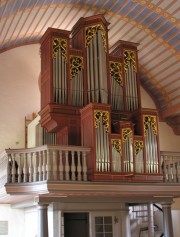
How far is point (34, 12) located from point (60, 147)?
5.24m

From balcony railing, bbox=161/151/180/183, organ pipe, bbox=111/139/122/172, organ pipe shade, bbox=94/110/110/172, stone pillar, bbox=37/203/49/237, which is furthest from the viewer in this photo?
balcony railing, bbox=161/151/180/183

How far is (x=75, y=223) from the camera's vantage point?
1441cm

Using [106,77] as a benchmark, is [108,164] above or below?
below

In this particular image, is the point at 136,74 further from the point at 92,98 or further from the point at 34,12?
the point at 34,12

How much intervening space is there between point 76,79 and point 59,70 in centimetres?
60

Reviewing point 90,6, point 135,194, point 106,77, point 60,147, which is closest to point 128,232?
point 135,194

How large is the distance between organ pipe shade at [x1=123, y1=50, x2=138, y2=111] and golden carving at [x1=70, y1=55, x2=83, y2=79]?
1680 millimetres

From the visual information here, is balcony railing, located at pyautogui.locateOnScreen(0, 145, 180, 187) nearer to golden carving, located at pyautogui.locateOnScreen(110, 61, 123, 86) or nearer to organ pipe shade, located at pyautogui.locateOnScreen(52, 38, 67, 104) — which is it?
organ pipe shade, located at pyautogui.locateOnScreen(52, 38, 67, 104)

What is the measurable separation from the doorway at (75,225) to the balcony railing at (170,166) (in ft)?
11.6

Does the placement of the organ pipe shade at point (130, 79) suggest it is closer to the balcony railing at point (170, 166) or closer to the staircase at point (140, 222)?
the balcony railing at point (170, 166)

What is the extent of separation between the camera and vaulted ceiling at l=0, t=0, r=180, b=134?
44.5 feet

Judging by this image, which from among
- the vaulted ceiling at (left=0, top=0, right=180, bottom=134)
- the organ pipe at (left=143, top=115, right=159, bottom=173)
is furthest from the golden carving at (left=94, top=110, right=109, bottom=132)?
the vaulted ceiling at (left=0, top=0, right=180, bottom=134)

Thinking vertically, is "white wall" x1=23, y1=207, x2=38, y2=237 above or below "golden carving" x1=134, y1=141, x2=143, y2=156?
below

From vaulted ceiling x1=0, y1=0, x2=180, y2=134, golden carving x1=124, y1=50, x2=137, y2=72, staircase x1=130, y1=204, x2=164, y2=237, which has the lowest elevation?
staircase x1=130, y1=204, x2=164, y2=237
